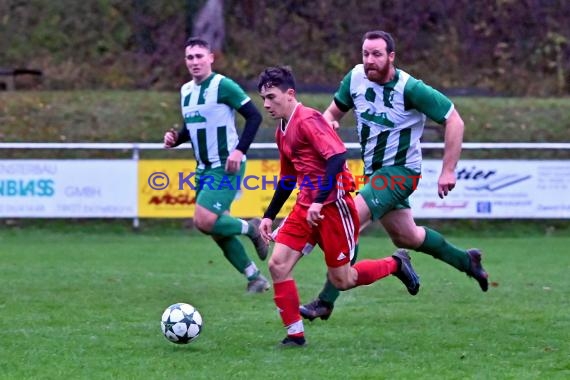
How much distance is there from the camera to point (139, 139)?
17.0 metres

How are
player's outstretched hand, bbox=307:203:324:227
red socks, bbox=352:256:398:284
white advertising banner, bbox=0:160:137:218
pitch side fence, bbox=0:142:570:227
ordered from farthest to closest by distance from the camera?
pitch side fence, bbox=0:142:570:227 < white advertising banner, bbox=0:160:137:218 < red socks, bbox=352:256:398:284 < player's outstretched hand, bbox=307:203:324:227

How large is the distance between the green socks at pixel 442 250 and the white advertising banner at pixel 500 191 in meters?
6.45

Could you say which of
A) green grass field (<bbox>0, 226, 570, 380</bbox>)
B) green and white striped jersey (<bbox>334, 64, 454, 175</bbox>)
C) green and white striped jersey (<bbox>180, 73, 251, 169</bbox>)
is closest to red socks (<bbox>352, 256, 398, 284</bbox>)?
green grass field (<bbox>0, 226, 570, 380</bbox>)

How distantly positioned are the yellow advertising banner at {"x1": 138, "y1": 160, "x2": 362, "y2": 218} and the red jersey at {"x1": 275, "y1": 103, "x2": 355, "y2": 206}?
25.0ft

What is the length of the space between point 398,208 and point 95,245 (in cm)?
639

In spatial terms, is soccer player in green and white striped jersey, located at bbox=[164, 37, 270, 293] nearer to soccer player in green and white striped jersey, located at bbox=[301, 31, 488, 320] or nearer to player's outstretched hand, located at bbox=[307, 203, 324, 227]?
soccer player in green and white striped jersey, located at bbox=[301, 31, 488, 320]

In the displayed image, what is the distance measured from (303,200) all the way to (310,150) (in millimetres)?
289

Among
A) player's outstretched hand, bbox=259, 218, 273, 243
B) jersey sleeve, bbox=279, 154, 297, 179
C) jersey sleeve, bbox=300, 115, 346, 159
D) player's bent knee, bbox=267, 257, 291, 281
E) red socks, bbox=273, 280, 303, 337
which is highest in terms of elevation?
jersey sleeve, bbox=300, 115, 346, 159

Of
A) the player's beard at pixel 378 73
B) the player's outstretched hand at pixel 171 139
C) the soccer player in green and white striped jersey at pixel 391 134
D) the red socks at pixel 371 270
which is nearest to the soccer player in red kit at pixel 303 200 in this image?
the red socks at pixel 371 270

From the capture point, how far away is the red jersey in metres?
5.82

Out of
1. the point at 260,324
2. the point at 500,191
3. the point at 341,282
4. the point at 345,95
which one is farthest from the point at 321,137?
the point at 500,191

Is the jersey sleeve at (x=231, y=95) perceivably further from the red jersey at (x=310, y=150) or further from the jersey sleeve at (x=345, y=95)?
the red jersey at (x=310, y=150)

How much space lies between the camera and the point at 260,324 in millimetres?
6762

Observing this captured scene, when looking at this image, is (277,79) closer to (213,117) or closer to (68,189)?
(213,117)
